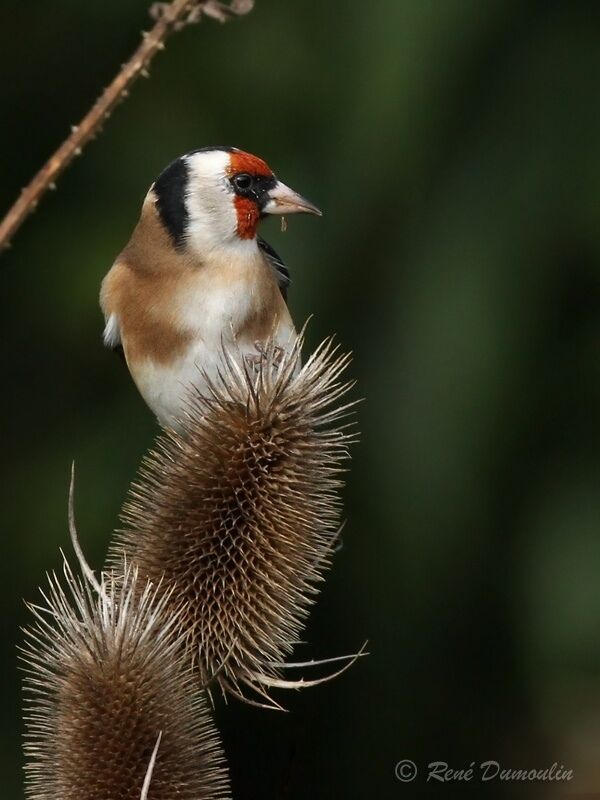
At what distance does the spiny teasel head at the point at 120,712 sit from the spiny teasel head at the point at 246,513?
0.25 m

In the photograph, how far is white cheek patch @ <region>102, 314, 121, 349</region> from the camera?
3.54 metres

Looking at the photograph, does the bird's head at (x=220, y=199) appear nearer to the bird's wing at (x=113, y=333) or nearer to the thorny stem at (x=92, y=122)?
the bird's wing at (x=113, y=333)

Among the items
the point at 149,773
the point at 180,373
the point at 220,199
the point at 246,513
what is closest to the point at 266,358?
the point at 246,513

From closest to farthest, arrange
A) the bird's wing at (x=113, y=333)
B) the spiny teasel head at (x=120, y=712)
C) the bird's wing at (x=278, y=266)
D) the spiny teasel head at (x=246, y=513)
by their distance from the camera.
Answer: the spiny teasel head at (x=120, y=712), the spiny teasel head at (x=246, y=513), the bird's wing at (x=113, y=333), the bird's wing at (x=278, y=266)

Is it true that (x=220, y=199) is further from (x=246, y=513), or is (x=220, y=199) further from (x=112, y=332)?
(x=246, y=513)

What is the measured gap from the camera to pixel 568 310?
452 cm

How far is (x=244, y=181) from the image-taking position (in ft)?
11.0

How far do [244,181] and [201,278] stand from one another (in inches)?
9.1

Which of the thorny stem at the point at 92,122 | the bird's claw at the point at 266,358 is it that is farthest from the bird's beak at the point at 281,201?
the thorny stem at the point at 92,122

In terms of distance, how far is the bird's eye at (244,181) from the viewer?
3.35m

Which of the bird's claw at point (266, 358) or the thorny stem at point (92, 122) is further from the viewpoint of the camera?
the bird's claw at point (266, 358)

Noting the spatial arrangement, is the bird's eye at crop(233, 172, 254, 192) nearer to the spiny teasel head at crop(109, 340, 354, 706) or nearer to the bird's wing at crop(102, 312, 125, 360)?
the bird's wing at crop(102, 312, 125, 360)

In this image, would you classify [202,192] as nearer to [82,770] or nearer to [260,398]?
[260,398]

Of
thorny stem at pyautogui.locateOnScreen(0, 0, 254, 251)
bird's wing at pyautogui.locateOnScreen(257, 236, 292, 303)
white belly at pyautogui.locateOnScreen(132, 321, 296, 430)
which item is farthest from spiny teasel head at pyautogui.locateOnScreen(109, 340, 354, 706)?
bird's wing at pyautogui.locateOnScreen(257, 236, 292, 303)
